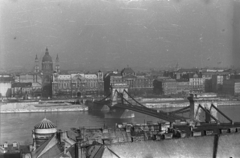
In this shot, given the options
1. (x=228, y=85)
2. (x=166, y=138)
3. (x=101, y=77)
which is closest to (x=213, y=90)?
(x=228, y=85)

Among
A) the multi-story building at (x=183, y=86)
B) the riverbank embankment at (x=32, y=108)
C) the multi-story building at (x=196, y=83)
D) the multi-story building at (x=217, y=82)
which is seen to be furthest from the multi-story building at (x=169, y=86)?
the riverbank embankment at (x=32, y=108)

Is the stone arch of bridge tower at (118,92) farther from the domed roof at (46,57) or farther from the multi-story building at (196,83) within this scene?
the domed roof at (46,57)

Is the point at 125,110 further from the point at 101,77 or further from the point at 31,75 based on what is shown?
the point at 31,75

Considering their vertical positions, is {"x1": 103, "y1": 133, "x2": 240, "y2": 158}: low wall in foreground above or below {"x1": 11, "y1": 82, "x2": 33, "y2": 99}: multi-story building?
above

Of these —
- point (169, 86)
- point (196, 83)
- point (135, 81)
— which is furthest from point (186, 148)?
point (196, 83)

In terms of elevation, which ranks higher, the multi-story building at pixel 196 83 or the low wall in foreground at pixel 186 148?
Result: the low wall in foreground at pixel 186 148

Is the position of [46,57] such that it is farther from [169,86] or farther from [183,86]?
[183,86]

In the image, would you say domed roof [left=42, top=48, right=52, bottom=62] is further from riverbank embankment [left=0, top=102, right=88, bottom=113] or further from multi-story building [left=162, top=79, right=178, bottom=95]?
riverbank embankment [left=0, top=102, right=88, bottom=113]

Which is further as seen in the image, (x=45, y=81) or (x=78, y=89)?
(x=45, y=81)

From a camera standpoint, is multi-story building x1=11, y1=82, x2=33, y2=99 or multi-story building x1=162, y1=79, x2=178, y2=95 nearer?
multi-story building x1=11, y1=82, x2=33, y2=99

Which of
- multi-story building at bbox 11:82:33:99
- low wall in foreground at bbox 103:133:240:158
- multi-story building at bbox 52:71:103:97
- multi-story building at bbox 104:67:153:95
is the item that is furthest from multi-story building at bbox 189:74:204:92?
low wall in foreground at bbox 103:133:240:158

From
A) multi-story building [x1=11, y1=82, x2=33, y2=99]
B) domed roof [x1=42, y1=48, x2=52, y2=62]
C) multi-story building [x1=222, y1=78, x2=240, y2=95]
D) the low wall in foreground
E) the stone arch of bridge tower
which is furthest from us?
domed roof [x1=42, y1=48, x2=52, y2=62]
